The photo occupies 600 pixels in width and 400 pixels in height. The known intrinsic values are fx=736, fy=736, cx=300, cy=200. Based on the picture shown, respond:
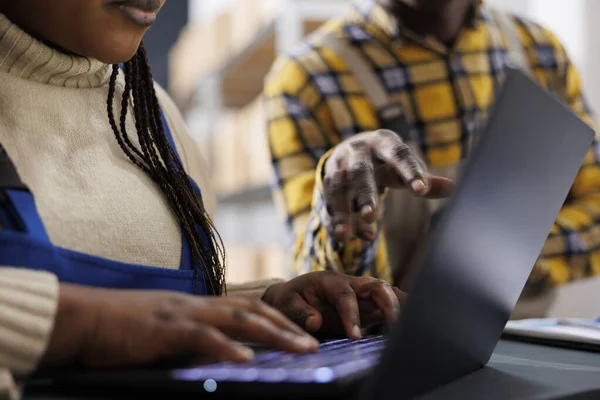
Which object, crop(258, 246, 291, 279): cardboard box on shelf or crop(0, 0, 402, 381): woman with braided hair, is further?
crop(258, 246, 291, 279): cardboard box on shelf

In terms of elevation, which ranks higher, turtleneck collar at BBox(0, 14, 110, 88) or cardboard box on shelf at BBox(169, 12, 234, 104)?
turtleneck collar at BBox(0, 14, 110, 88)

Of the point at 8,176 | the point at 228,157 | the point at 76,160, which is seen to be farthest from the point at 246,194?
the point at 8,176

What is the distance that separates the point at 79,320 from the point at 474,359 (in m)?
0.25

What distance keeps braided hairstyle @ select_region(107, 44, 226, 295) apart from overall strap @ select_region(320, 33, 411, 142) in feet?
1.95

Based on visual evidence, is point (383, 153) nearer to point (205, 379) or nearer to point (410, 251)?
point (205, 379)

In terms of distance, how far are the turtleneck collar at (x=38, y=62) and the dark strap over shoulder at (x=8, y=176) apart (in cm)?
15

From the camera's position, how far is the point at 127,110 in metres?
0.75

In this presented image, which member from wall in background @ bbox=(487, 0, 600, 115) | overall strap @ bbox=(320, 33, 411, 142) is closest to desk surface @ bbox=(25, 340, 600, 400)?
overall strap @ bbox=(320, 33, 411, 142)

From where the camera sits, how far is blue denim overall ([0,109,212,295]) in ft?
1.54

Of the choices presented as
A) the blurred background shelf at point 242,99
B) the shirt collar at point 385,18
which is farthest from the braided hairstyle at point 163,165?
the blurred background shelf at point 242,99

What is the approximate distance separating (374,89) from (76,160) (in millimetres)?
775

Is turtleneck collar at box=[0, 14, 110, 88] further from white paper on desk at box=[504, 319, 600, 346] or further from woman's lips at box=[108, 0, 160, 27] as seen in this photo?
white paper on desk at box=[504, 319, 600, 346]

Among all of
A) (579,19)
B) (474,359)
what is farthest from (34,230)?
(579,19)

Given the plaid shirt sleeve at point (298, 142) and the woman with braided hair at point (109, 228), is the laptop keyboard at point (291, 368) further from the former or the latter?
the plaid shirt sleeve at point (298, 142)
